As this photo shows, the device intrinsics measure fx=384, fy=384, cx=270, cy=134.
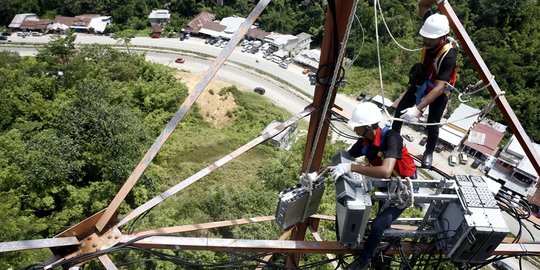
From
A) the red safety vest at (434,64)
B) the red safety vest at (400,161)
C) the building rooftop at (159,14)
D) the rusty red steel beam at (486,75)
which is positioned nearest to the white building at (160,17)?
the building rooftop at (159,14)

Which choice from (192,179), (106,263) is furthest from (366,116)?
(106,263)

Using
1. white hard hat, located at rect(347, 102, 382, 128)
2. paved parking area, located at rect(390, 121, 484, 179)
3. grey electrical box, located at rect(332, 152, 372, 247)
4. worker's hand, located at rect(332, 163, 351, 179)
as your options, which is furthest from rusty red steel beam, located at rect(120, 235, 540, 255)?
paved parking area, located at rect(390, 121, 484, 179)

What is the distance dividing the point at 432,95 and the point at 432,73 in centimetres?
63

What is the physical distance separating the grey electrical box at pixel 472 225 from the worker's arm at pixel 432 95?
4.42 ft

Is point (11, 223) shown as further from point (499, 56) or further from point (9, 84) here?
point (499, 56)

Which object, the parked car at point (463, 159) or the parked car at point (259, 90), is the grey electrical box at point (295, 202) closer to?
the parked car at point (463, 159)

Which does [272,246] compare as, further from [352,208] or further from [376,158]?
[376,158]

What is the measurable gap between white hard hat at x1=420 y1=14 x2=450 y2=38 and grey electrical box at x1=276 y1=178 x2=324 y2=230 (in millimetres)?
3016

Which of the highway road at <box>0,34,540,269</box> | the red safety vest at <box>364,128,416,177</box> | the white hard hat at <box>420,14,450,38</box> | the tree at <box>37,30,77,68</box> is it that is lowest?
the highway road at <box>0,34,540,269</box>

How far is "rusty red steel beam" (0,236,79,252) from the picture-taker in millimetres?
4121

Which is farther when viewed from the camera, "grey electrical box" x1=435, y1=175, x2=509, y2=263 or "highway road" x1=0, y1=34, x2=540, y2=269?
"highway road" x1=0, y1=34, x2=540, y2=269

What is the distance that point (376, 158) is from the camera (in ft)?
17.8

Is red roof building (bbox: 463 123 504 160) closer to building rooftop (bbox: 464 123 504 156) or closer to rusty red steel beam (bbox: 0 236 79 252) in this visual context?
building rooftop (bbox: 464 123 504 156)

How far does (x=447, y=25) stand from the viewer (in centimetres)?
617
